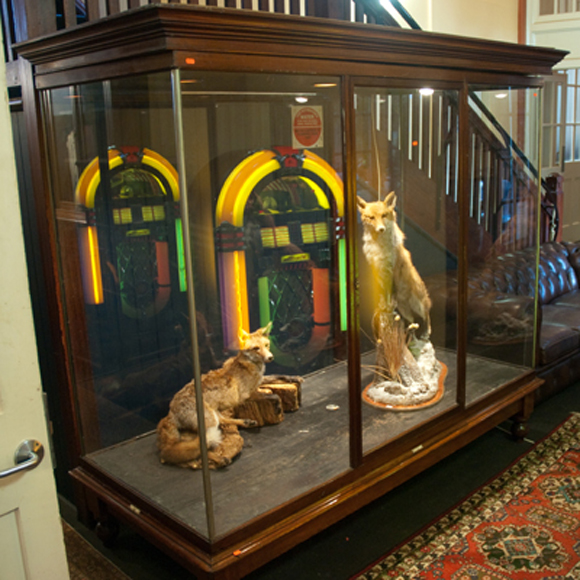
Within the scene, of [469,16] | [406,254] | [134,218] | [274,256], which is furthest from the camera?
[469,16]

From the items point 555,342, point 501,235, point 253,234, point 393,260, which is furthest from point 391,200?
point 555,342

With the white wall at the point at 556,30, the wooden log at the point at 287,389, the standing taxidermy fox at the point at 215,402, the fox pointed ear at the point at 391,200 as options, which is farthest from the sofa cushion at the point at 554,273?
the white wall at the point at 556,30

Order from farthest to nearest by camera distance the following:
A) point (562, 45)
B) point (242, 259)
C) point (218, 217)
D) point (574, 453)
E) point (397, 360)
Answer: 1. point (562, 45)
2. point (574, 453)
3. point (397, 360)
4. point (242, 259)
5. point (218, 217)

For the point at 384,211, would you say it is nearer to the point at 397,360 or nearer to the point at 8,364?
the point at 397,360

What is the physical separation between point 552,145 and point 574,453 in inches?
206

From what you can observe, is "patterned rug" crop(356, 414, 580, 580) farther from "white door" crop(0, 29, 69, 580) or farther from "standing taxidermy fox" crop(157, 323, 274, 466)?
"white door" crop(0, 29, 69, 580)

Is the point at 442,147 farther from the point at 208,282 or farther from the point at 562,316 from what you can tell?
the point at 562,316

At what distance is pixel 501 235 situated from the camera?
131 inches

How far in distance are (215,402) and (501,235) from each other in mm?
1835

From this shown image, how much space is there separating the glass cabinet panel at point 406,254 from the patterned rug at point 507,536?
47cm

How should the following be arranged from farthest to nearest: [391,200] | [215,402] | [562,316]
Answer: [562,316] → [391,200] → [215,402]

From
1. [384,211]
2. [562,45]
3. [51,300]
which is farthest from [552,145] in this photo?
[51,300]

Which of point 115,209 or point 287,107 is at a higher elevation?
point 287,107

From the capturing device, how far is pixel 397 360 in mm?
2992
